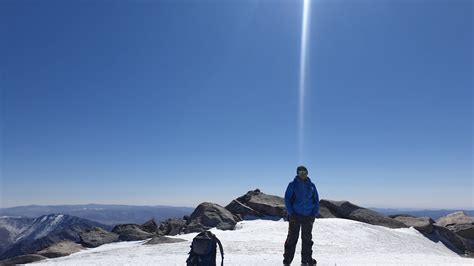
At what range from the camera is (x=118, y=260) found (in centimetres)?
1584

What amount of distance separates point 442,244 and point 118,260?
22.6m

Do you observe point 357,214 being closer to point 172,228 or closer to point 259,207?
point 259,207

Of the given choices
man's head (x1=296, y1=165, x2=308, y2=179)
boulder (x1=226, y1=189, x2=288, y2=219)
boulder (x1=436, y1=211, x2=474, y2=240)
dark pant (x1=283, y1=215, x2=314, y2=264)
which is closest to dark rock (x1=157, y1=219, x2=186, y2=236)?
boulder (x1=226, y1=189, x2=288, y2=219)

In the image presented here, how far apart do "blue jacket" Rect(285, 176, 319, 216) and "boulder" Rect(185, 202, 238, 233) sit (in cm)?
1409

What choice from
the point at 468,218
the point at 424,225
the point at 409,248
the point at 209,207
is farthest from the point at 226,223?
the point at 468,218

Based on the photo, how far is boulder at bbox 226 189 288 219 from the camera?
33.8 metres

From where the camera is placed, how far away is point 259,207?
34781 mm

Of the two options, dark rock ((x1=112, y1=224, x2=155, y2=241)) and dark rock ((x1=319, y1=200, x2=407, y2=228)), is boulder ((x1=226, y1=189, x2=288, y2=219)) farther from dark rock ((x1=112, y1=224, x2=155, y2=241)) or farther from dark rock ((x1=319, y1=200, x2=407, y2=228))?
dark rock ((x1=112, y1=224, x2=155, y2=241))

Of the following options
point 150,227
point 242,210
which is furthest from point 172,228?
point 242,210

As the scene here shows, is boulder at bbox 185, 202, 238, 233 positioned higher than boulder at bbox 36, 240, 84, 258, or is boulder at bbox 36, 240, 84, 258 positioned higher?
boulder at bbox 185, 202, 238, 233

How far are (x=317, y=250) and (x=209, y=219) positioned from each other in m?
11.6

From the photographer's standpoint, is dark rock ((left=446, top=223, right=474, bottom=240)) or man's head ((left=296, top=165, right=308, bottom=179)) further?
dark rock ((left=446, top=223, right=474, bottom=240))

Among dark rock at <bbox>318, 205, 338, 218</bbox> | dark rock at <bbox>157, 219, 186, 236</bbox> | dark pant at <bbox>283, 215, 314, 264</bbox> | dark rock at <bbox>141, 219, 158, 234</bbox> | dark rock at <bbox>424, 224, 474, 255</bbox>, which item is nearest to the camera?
dark pant at <bbox>283, 215, 314, 264</bbox>

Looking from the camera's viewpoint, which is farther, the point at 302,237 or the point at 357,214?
the point at 357,214
